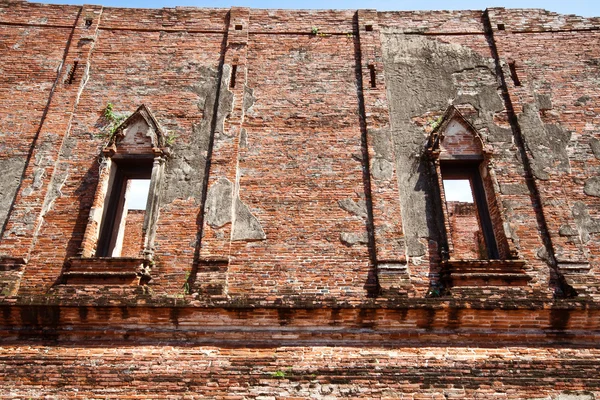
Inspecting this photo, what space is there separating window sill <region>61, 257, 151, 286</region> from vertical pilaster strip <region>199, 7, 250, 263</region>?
0.83m

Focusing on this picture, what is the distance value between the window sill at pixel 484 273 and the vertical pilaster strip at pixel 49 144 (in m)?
5.69

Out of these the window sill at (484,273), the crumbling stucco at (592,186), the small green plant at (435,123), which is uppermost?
the small green plant at (435,123)

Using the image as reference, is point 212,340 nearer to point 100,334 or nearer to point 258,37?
point 100,334

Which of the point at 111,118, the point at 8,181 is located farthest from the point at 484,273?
the point at 8,181

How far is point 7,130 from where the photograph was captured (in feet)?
23.3

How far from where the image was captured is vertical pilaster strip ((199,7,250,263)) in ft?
20.2

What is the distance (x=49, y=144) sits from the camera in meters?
6.87

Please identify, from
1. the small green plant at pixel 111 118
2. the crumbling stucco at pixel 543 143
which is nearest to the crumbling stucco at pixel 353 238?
the crumbling stucco at pixel 543 143

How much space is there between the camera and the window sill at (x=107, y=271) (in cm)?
585

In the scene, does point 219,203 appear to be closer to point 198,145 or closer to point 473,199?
point 198,145

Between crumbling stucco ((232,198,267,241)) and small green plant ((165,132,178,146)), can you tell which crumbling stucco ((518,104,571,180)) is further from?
small green plant ((165,132,178,146))

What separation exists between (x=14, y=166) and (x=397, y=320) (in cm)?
602

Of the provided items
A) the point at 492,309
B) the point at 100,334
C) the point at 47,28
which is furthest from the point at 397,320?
the point at 47,28

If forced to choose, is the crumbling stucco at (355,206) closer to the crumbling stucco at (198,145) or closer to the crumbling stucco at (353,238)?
the crumbling stucco at (353,238)
